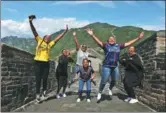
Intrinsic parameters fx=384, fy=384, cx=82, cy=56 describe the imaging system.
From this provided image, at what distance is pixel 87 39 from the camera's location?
169000 mm

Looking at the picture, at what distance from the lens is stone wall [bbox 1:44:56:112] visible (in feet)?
29.4

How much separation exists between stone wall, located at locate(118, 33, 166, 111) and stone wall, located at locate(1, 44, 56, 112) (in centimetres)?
341

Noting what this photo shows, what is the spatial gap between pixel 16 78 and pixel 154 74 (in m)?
3.68

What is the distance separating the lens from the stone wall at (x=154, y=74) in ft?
31.5

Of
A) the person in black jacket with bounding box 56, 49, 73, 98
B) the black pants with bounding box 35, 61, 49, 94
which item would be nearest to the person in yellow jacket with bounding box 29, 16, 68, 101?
the black pants with bounding box 35, 61, 49, 94

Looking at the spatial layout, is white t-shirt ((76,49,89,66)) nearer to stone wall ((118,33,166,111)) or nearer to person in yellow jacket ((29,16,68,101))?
person in yellow jacket ((29,16,68,101))

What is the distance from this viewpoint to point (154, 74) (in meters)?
10.4

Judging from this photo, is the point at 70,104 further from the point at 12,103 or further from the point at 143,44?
the point at 143,44

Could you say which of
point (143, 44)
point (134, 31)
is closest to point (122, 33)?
point (134, 31)

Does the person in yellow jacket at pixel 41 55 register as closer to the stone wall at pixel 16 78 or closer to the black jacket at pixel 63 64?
the stone wall at pixel 16 78

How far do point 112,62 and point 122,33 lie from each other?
6380 inches

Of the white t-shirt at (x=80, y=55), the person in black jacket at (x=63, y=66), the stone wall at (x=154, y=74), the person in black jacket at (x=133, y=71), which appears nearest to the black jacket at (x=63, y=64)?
the person in black jacket at (x=63, y=66)

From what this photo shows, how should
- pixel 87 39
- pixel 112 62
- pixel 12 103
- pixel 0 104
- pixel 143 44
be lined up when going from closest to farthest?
pixel 0 104, pixel 12 103, pixel 112 62, pixel 143 44, pixel 87 39

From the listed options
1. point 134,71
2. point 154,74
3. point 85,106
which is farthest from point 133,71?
point 85,106
